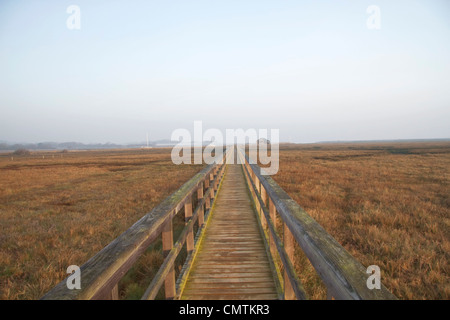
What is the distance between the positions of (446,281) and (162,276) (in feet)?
14.2

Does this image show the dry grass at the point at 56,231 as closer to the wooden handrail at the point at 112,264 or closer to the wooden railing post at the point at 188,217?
the wooden railing post at the point at 188,217

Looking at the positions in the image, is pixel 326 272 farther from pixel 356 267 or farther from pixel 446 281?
pixel 446 281

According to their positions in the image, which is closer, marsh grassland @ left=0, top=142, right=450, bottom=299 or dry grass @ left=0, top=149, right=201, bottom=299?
marsh grassland @ left=0, top=142, right=450, bottom=299

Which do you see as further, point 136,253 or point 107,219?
point 107,219

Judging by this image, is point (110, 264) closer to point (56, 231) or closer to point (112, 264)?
point (112, 264)

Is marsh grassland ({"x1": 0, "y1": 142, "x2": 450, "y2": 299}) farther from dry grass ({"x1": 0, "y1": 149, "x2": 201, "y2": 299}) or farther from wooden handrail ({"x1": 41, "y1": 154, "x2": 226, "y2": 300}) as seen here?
A: wooden handrail ({"x1": 41, "y1": 154, "x2": 226, "y2": 300})

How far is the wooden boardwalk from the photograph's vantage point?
264 centimetres

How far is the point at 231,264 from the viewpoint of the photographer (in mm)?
3262

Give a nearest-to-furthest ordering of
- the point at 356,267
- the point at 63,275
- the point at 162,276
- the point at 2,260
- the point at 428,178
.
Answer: the point at 356,267
the point at 162,276
the point at 63,275
the point at 2,260
the point at 428,178

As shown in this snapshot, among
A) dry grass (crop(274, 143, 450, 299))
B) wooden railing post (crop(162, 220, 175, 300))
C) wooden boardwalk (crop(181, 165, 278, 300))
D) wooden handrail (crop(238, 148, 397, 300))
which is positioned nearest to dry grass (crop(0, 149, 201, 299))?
wooden boardwalk (crop(181, 165, 278, 300))
